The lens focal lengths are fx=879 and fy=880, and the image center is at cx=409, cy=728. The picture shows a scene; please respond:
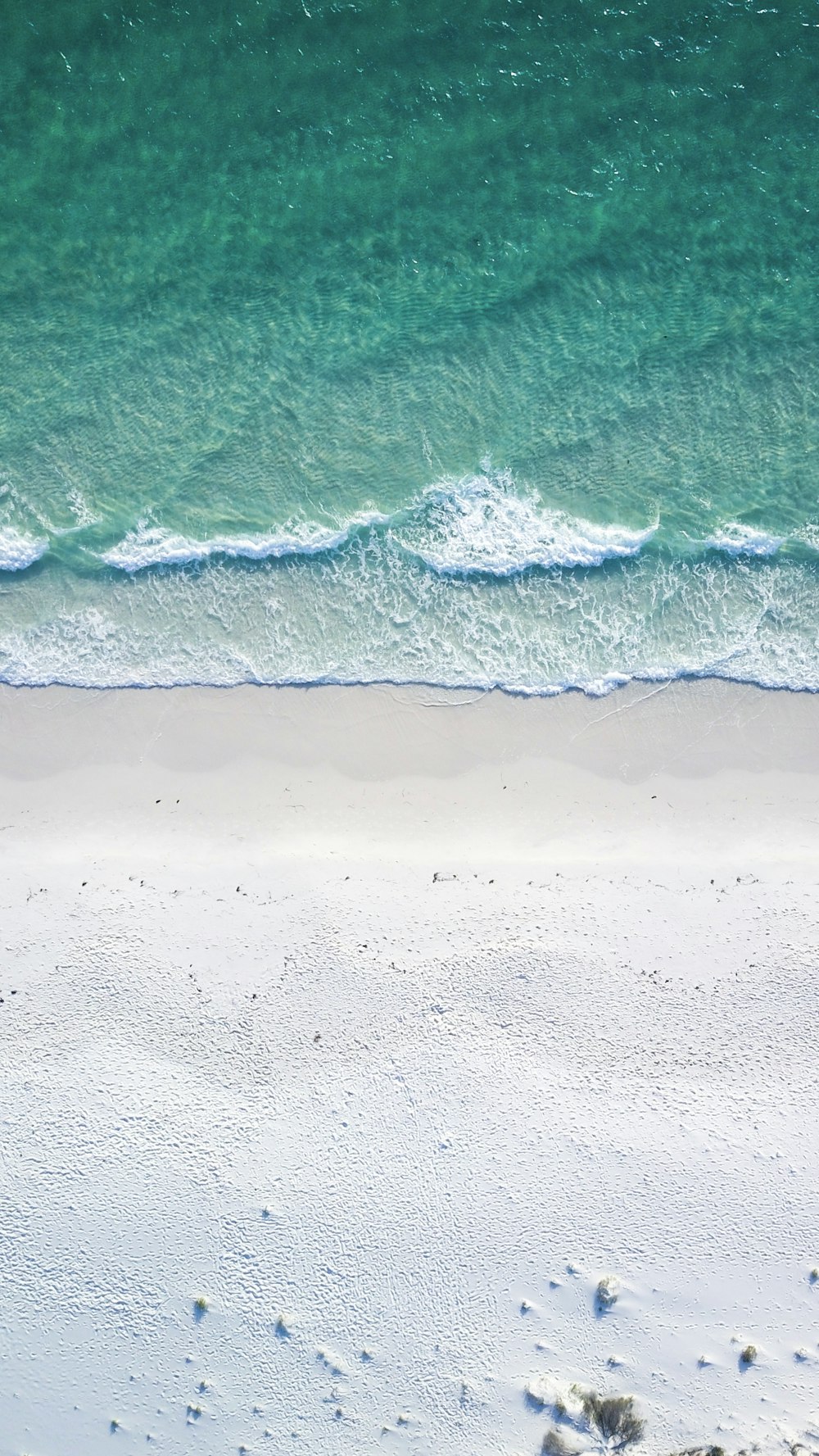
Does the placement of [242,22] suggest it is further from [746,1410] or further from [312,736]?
[746,1410]

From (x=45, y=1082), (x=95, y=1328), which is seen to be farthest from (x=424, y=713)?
(x=95, y=1328)

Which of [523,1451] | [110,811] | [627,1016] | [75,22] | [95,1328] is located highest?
[75,22]

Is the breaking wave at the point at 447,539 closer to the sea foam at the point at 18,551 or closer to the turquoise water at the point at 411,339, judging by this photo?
the turquoise water at the point at 411,339

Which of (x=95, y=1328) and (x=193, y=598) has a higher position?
(x=193, y=598)

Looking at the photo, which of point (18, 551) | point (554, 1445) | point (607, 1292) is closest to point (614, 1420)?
point (554, 1445)

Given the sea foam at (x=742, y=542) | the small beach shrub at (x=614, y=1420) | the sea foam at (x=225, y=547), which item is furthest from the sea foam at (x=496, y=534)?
the small beach shrub at (x=614, y=1420)

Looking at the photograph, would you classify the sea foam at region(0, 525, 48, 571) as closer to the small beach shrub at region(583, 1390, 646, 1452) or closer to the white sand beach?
the white sand beach
